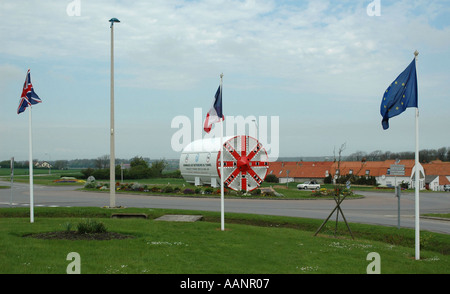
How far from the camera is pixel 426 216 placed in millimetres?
22797

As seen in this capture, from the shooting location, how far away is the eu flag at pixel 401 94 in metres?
11.0

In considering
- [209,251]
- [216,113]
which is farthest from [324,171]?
[209,251]

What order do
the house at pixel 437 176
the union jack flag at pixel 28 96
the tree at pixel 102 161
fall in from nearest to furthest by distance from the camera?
the union jack flag at pixel 28 96
the house at pixel 437 176
the tree at pixel 102 161

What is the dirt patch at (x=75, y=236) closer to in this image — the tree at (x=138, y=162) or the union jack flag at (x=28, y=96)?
the union jack flag at (x=28, y=96)

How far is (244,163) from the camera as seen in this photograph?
35406mm

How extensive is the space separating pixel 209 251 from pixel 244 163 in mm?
24729

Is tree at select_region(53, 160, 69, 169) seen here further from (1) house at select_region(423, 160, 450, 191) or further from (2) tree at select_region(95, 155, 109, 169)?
(1) house at select_region(423, 160, 450, 191)

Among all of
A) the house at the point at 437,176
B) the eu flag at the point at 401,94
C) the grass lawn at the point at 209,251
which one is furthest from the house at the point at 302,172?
the eu flag at the point at 401,94

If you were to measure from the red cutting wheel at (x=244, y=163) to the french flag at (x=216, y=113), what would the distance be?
1889cm

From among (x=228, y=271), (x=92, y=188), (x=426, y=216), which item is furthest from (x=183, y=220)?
(x=92, y=188)

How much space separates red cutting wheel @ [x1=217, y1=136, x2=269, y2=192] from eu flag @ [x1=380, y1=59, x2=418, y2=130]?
23.8m

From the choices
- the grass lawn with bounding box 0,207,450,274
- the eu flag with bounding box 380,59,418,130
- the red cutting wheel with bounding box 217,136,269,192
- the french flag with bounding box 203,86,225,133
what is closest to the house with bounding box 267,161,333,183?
the red cutting wheel with bounding box 217,136,269,192
